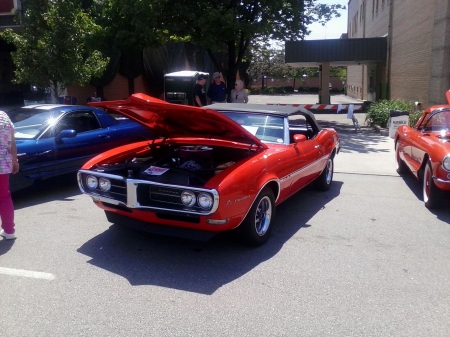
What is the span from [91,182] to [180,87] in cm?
1492

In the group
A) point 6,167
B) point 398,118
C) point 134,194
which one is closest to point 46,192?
point 6,167

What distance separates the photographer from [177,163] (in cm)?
553

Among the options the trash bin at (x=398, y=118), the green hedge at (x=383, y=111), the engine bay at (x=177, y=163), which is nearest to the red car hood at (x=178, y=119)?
the engine bay at (x=177, y=163)

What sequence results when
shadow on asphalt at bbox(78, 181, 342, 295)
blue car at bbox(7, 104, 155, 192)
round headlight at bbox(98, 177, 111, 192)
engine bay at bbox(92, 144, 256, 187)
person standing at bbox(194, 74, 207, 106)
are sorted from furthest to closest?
person standing at bbox(194, 74, 207, 106), blue car at bbox(7, 104, 155, 192), round headlight at bbox(98, 177, 111, 192), engine bay at bbox(92, 144, 256, 187), shadow on asphalt at bbox(78, 181, 342, 295)

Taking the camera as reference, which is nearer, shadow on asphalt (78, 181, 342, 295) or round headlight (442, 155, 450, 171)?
shadow on asphalt (78, 181, 342, 295)

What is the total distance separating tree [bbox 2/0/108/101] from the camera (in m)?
11.5

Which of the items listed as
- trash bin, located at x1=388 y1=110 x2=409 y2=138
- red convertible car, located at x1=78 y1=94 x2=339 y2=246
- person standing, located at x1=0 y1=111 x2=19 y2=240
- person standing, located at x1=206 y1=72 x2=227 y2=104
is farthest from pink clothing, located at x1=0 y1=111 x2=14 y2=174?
trash bin, located at x1=388 y1=110 x2=409 y2=138

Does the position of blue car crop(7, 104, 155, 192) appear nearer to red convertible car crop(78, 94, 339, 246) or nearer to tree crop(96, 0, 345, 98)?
red convertible car crop(78, 94, 339, 246)

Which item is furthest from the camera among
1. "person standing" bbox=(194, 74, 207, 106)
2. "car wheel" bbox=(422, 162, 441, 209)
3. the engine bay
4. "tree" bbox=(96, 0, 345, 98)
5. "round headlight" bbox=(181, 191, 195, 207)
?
"tree" bbox=(96, 0, 345, 98)

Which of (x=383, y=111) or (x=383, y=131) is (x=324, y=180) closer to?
(x=383, y=131)

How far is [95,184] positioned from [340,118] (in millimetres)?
17588

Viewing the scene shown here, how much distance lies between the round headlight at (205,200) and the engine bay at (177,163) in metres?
0.25

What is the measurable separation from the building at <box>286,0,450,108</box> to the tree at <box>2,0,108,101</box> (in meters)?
10.2

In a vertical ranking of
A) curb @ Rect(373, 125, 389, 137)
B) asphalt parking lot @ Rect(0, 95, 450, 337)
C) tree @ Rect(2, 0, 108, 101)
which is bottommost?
asphalt parking lot @ Rect(0, 95, 450, 337)
